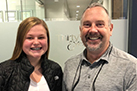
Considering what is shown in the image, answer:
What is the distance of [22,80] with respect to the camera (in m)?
1.29

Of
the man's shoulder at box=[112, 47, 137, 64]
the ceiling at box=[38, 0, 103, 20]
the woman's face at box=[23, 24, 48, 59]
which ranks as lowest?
the man's shoulder at box=[112, 47, 137, 64]

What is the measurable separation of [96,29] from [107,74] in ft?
1.32

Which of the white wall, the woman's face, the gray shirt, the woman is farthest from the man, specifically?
the white wall

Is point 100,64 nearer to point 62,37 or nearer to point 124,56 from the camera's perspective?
point 124,56

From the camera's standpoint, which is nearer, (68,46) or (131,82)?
(131,82)

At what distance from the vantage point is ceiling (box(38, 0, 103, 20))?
2.12 m

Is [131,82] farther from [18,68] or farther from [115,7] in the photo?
[115,7]

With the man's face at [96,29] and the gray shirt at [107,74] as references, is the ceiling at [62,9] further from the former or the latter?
the gray shirt at [107,74]

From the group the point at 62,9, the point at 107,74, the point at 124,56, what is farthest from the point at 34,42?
the point at 62,9

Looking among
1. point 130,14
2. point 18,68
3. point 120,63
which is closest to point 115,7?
point 130,14

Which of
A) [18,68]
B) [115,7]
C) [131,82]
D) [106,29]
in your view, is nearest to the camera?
[131,82]

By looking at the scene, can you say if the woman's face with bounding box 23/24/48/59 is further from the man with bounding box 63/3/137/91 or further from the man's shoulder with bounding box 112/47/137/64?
the man's shoulder with bounding box 112/47/137/64

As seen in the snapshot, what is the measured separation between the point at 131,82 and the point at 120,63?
0.56 ft

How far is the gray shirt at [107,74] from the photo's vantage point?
3.64 ft
